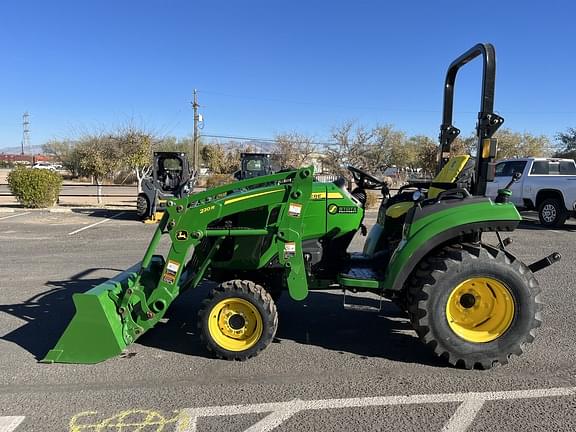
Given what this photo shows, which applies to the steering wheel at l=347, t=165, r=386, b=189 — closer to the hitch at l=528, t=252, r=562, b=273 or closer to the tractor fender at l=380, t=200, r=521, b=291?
the tractor fender at l=380, t=200, r=521, b=291

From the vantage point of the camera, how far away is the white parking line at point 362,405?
2.80 meters

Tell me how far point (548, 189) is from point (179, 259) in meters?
11.2

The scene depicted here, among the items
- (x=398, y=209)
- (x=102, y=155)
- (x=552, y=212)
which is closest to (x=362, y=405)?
(x=398, y=209)

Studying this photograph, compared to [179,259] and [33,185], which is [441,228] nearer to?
[179,259]

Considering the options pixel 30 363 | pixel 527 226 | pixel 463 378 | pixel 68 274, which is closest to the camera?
pixel 463 378

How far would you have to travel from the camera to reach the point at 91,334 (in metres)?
3.53

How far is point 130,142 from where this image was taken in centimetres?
2158

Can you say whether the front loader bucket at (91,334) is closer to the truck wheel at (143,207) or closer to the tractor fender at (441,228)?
the tractor fender at (441,228)

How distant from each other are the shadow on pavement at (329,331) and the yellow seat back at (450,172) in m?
1.34

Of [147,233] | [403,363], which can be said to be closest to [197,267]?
[403,363]

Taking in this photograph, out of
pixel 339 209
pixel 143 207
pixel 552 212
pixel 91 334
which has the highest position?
pixel 339 209

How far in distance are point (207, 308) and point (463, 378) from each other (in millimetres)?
2000

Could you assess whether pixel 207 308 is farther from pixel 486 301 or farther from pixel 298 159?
pixel 298 159

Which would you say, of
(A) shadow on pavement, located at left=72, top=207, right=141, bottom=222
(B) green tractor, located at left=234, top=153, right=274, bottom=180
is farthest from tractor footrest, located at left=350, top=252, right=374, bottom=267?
(B) green tractor, located at left=234, top=153, right=274, bottom=180
